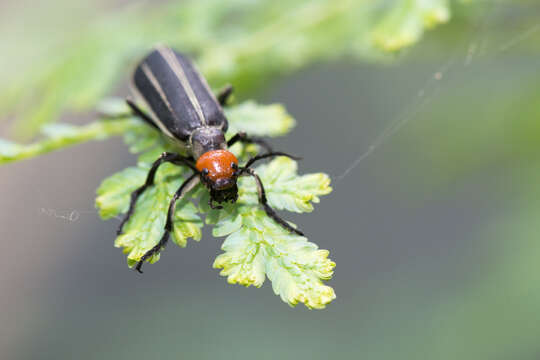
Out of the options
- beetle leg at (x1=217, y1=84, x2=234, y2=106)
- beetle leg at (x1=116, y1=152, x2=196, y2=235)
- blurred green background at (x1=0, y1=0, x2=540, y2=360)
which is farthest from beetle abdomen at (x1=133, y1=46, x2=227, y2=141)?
blurred green background at (x1=0, y1=0, x2=540, y2=360)

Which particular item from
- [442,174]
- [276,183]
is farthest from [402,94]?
[276,183]

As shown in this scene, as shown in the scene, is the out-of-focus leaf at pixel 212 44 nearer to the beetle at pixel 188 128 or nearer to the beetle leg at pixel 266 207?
the beetle at pixel 188 128

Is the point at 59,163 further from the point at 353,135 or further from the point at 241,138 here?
the point at 241,138

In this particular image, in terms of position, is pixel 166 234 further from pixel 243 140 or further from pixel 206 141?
pixel 243 140

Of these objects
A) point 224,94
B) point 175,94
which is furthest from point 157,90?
point 224,94

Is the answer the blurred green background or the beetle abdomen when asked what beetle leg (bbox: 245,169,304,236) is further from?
the blurred green background
